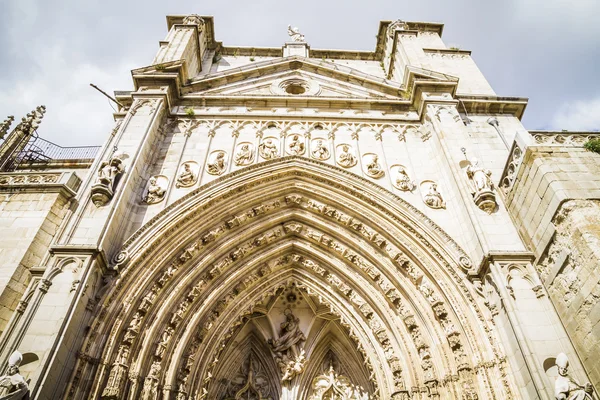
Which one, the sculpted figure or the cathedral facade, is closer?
the cathedral facade

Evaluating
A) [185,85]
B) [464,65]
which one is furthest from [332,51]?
[185,85]

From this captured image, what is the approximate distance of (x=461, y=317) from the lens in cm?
770

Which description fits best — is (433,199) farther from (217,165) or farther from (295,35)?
(295,35)

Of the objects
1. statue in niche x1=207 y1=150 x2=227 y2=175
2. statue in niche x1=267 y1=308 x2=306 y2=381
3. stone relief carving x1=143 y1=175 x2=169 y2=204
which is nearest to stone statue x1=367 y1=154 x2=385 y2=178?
statue in niche x1=207 y1=150 x2=227 y2=175

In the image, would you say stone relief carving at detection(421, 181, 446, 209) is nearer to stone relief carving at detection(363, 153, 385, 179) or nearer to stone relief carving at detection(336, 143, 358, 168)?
stone relief carving at detection(363, 153, 385, 179)

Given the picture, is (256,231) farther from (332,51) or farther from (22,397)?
(332,51)

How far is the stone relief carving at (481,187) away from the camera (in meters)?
8.66

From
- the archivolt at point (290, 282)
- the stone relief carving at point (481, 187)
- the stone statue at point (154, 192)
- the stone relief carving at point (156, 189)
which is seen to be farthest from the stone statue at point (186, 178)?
the stone relief carving at point (481, 187)

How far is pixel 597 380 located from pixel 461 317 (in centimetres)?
216

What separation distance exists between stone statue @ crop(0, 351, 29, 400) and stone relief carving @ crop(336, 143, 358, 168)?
305 inches

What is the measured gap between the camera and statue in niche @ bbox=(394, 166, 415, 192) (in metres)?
10.1

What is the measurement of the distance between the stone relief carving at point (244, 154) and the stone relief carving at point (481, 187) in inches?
207

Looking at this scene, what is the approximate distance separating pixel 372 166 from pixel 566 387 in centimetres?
618

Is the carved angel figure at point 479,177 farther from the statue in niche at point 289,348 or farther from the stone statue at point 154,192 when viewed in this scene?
the stone statue at point 154,192
